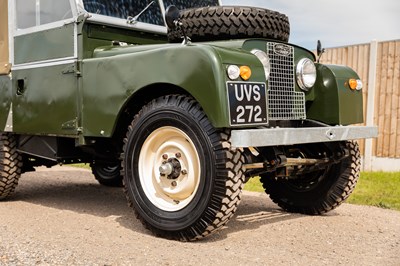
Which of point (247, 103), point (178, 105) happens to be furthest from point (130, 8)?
point (247, 103)

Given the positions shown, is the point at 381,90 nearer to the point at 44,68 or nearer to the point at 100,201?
the point at 100,201

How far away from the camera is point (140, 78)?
13.6 ft

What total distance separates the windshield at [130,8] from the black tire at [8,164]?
1.73m

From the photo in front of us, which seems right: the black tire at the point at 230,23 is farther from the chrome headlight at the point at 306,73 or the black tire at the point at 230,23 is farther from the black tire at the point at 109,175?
the black tire at the point at 109,175

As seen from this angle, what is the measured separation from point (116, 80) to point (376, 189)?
4.46 meters

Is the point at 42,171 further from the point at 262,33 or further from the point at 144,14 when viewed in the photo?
the point at 262,33

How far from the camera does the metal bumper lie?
3.65 metres

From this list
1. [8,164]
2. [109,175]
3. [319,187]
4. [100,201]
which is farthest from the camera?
[109,175]

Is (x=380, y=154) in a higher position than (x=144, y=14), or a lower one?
lower

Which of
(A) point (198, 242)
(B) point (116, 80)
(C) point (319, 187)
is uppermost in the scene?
(B) point (116, 80)

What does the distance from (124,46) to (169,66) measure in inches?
43.9

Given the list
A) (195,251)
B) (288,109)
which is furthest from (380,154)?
(195,251)

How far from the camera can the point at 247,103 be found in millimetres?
3803

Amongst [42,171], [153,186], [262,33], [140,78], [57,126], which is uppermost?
[262,33]
